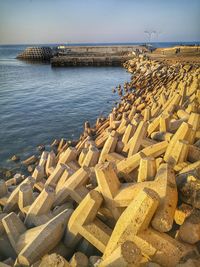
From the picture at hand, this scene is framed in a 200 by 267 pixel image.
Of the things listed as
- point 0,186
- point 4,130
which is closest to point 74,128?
point 4,130

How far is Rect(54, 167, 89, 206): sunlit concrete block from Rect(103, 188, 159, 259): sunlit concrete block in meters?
1.14

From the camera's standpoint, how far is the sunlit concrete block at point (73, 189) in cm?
294

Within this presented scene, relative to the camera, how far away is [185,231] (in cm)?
183

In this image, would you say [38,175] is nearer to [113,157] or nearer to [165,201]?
[113,157]

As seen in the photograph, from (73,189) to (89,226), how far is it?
844 millimetres

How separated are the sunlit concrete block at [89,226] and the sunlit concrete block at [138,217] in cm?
26

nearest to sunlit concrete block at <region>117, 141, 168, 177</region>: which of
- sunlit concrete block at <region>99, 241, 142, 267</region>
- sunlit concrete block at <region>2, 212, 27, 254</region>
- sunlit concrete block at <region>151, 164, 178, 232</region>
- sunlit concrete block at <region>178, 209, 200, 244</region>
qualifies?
sunlit concrete block at <region>151, 164, 178, 232</region>

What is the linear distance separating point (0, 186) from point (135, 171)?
7.97 ft

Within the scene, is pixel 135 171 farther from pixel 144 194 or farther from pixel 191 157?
pixel 144 194

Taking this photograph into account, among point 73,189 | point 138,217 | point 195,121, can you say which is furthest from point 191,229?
point 195,121

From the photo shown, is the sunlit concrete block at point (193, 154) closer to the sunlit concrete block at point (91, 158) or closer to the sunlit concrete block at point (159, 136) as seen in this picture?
the sunlit concrete block at point (159, 136)

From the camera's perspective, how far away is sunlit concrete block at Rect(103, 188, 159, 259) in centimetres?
174

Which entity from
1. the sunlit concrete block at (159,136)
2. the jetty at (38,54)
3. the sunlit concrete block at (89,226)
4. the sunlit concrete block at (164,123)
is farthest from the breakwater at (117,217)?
the jetty at (38,54)

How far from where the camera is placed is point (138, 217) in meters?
1.77
